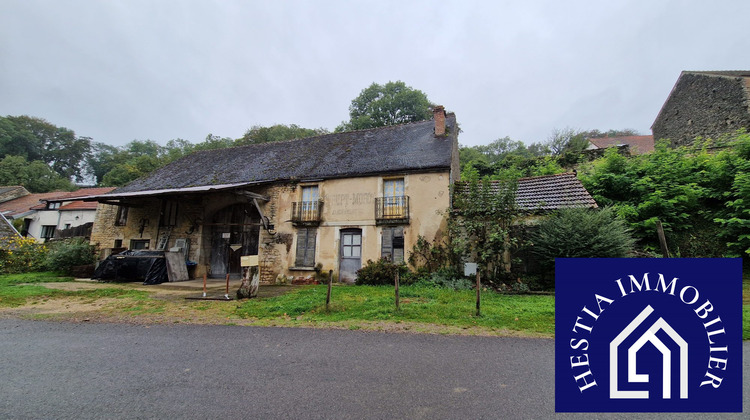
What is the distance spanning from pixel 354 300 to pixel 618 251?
725 cm

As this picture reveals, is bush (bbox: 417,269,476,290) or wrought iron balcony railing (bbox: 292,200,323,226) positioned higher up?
wrought iron balcony railing (bbox: 292,200,323,226)

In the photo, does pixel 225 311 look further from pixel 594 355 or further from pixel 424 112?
pixel 424 112

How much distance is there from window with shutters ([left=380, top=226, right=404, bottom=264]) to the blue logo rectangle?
908cm

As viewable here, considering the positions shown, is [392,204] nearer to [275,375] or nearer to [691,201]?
[275,375]

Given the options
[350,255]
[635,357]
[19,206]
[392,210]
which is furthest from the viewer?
[19,206]

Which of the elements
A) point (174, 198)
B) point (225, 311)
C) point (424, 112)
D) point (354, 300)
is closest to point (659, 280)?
point (354, 300)

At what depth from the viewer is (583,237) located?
828 cm

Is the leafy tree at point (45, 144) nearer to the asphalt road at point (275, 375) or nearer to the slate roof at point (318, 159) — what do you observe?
the slate roof at point (318, 159)

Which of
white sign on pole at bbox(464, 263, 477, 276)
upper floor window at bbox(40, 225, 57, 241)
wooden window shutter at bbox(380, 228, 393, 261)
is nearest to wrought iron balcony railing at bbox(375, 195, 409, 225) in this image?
wooden window shutter at bbox(380, 228, 393, 261)

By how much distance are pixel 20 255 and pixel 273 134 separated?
20747 mm

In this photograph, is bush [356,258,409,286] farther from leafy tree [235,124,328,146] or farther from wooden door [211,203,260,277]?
leafy tree [235,124,328,146]

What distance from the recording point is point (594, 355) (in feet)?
7.14

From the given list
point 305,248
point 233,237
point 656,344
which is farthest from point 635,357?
point 233,237

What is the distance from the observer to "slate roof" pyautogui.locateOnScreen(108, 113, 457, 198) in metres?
12.4
